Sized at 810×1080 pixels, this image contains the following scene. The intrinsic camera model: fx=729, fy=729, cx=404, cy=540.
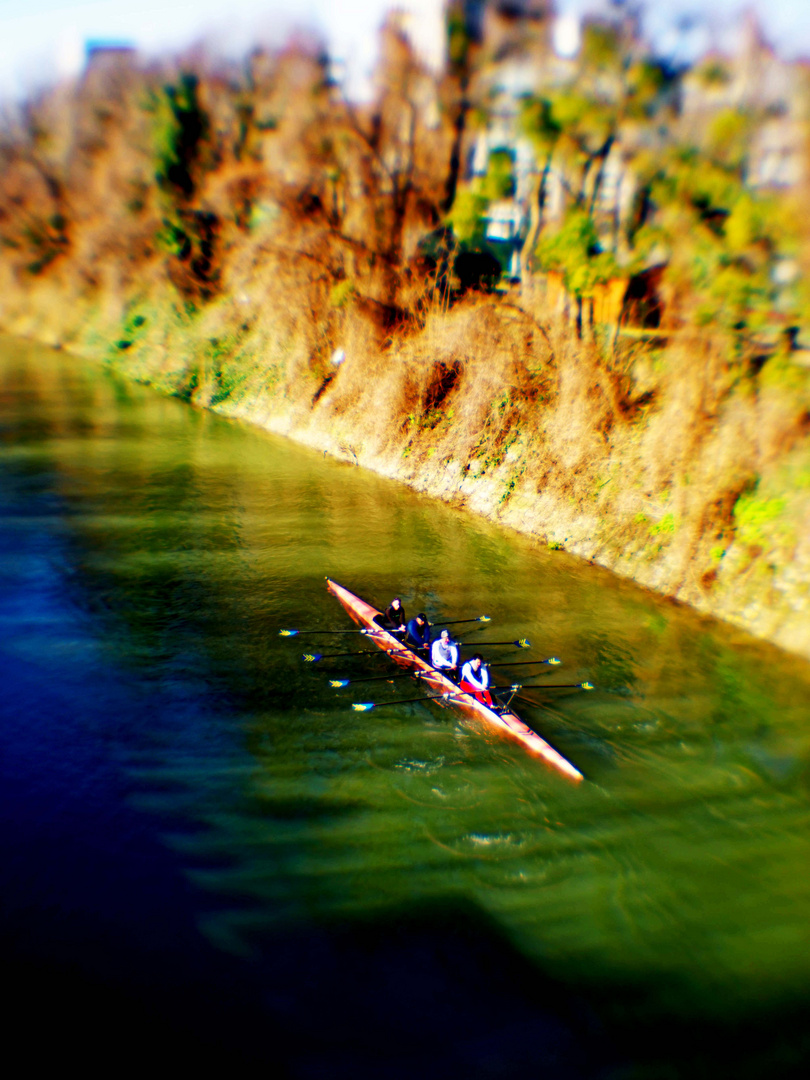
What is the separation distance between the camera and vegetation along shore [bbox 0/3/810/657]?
15.1m

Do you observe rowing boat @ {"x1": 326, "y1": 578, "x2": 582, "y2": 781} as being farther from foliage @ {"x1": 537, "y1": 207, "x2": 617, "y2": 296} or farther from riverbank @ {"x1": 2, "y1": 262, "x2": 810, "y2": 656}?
foliage @ {"x1": 537, "y1": 207, "x2": 617, "y2": 296}

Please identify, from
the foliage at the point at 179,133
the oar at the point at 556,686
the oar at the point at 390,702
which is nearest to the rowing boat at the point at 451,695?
the oar at the point at 390,702

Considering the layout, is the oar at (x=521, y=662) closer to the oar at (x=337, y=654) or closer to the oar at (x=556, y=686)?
the oar at (x=556, y=686)

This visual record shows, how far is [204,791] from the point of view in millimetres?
8891

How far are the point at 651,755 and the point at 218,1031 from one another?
6.61 metres

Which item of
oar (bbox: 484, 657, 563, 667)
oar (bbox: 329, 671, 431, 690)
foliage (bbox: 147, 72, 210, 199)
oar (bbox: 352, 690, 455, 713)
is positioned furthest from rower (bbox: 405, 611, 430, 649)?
foliage (bbox: 147, 72, 210, 199)

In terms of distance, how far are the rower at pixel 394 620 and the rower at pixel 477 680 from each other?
1812 mm

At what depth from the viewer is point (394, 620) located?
12734 millimetres

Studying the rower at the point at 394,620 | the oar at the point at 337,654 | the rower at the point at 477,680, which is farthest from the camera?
the rower at the point at 394,620

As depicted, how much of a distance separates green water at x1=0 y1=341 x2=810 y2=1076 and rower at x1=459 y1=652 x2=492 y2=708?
1.59 ft

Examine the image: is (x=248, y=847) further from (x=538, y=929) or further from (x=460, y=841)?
(x=538, y=929)

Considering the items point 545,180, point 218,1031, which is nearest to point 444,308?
point 545,180

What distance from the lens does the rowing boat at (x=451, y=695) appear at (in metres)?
→ 9.73

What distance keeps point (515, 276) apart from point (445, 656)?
1587 centimetres
